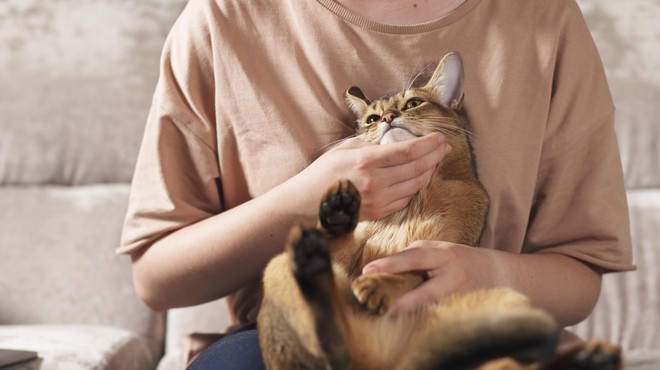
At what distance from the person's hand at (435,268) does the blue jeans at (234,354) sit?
24 centimetres

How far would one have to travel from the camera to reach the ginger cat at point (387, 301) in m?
0.64

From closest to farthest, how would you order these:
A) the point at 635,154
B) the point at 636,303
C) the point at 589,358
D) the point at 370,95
A: the point at 589,358 < the point at 370,95 < the point at 636,303 < the point at 635,154

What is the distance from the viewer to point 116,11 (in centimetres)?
189

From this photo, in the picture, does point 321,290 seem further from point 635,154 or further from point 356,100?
point 635,154

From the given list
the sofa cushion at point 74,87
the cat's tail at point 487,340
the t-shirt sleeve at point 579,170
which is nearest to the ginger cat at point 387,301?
the cat's tail at point 487,340

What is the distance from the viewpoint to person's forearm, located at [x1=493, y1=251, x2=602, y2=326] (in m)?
0.97

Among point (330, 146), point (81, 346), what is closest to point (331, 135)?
point (330, 146)

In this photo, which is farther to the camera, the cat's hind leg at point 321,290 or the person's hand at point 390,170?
the person's hand at point 390,170

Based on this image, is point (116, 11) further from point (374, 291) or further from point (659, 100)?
point (374, 291)

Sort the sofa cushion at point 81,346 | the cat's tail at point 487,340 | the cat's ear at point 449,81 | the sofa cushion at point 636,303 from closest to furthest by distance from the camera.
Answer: the cat's tail at point 487,340 < the cat's ear at point 449,81 < the sofa cushion at point 81,346 < the sofa cushion at point 636,303

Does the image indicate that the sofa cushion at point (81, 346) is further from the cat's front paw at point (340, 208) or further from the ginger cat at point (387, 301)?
the cat's front paw at point (340, 208)

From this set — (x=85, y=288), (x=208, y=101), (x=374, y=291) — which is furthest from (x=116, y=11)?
(x=374, y=291)

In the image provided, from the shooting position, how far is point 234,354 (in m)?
0.96

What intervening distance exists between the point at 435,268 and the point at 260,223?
0.87 ft
